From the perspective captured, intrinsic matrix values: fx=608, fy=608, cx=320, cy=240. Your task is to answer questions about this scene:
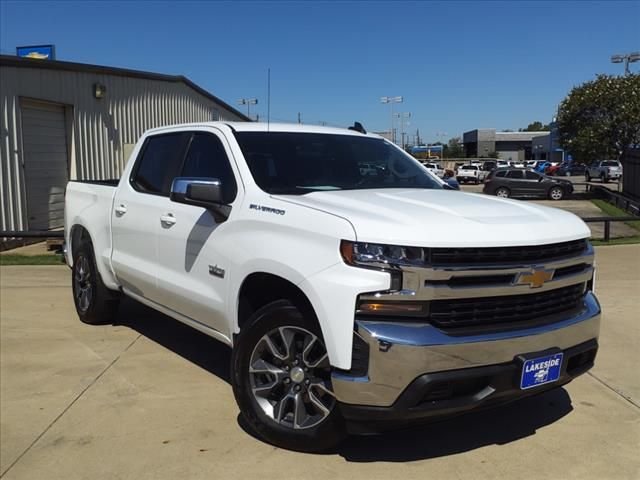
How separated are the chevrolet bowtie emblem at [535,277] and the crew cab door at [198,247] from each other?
69.0 inches

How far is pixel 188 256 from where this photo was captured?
4289 millimetres

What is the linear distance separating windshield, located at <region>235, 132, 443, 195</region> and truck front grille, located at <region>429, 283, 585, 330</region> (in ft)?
4.41

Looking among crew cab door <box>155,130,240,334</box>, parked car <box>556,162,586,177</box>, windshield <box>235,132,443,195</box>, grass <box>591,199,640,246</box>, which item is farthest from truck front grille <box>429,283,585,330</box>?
parked car <box>556,162,586,177</box>

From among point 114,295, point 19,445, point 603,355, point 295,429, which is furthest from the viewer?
point 114,295

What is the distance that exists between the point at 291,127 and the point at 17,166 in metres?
9.48

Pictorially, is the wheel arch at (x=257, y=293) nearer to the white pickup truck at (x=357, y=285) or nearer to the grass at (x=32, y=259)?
the white pickup truck at (x=357, y=285)

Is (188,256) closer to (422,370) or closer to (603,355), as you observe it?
(422,370)

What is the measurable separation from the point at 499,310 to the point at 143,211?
Result: 3.04 meters

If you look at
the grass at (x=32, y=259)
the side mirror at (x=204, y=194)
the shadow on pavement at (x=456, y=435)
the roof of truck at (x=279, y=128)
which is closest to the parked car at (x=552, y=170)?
the grass at (x=32, y=259)

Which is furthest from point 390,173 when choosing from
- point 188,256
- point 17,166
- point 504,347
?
point 17,166

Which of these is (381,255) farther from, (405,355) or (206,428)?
(206,428)

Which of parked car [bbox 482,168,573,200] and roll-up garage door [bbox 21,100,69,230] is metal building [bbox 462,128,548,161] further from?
roll-up garage door [bbox 21,100,69,230]

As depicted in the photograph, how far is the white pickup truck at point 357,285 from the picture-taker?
294 cm

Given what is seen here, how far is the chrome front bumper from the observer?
9.41ft
